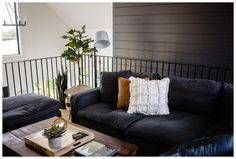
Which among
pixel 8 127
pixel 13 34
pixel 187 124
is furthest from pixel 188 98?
pixel 13 34

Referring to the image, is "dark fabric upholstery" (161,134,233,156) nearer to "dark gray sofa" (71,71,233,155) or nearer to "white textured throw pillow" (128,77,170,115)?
"dark gray sofa" (71,71,233,155)

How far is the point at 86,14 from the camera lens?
5.02m

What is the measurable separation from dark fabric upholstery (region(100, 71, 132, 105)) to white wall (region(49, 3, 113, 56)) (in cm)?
196

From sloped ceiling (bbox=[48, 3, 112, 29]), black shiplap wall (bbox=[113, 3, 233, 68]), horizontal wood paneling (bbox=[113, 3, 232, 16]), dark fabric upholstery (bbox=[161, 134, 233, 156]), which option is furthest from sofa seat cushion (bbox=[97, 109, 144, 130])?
sloped ceiling (bbox=[48, 3, 112, 29])

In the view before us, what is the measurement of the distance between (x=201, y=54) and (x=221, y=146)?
2315mm

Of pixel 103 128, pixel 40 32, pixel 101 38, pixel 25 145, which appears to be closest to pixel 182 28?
pixel 101 38

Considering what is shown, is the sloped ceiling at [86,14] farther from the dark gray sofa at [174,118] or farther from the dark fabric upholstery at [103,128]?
the dark fabric upholstery at [103,128]

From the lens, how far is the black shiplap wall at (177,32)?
305 centimetres

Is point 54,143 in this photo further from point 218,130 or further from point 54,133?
point 218,130

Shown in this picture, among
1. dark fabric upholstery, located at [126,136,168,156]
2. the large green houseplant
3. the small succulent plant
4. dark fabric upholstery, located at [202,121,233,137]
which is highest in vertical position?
the large green houseplant

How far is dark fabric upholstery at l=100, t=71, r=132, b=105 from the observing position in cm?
284

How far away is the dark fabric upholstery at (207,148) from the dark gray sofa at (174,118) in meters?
0.72

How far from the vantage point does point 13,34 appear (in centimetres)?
536

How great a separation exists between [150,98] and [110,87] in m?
0.62
